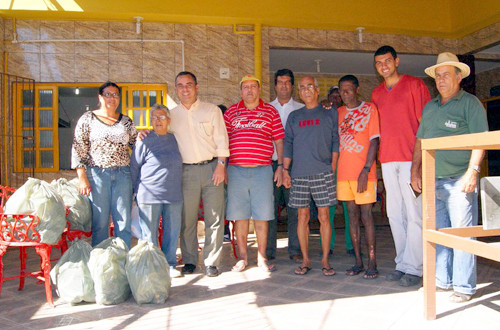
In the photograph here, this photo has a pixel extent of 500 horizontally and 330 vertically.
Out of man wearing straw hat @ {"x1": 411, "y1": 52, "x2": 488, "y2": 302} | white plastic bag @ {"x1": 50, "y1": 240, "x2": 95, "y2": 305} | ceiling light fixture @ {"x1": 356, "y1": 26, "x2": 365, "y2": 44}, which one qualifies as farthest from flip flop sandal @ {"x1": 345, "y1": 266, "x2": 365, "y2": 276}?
ceiling light fixture @ {"x1": 356, "y1": 26, "x2": 365, "y2": 44}

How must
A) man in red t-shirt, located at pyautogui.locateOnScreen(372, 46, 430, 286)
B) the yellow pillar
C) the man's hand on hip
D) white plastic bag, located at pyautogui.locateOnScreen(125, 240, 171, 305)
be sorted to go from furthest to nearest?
the yellow pillar
the man's hand on hip
man in red t-shirt, located at pyautogui.locateOnScreen(372, 46, 430, 286)
white plastic bag, located at pyautogui.locateOnScreen(125, 240, 171, 305)

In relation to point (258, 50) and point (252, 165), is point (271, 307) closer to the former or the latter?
point (252, 165)

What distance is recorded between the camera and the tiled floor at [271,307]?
→ 2.77 meters

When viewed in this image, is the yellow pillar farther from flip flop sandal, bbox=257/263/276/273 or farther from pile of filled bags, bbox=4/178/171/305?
pile of filled bags, bbox=4/178/171/305

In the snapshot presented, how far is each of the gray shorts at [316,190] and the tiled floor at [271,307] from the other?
63 cm

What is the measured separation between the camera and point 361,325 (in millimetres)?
2693

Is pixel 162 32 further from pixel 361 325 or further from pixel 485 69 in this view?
pixel 485 69

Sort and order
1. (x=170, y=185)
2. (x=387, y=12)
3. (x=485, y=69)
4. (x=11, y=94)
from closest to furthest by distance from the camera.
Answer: (x=170, y=185) → (x=11, y=94) → (x=387, y=12) → (x=485, y=69)

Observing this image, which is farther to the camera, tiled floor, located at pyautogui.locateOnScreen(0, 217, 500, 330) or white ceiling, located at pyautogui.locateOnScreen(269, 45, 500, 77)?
white ceiling, located at pyautogui.locateOnScreen(269, 45, 500, 77)

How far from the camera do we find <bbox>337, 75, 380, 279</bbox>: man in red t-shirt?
3801 mm

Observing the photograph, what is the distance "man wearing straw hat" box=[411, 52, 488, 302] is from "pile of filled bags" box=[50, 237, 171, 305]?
200 cm

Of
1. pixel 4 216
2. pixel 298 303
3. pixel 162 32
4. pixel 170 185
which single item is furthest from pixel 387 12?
pixel 4 216

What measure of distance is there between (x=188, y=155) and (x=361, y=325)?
6.91ft

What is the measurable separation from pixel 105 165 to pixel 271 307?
179 centimetres
